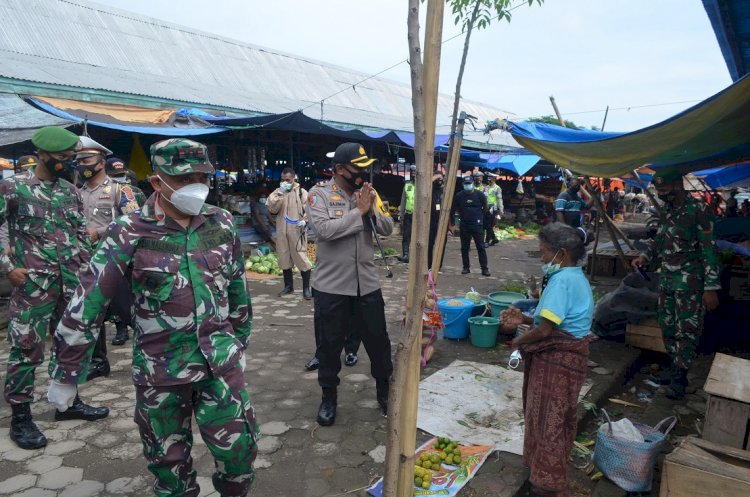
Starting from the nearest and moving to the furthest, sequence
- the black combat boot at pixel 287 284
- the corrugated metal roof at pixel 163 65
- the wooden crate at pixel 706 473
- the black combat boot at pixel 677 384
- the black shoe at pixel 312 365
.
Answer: the wooden crate at pixel 706 473 → the black combat boot at pixel 677 384 → the black shoe at pixel 312 365 → the black combat boot at pixel 287 284 → the corrugated metal roof at pixel 163 65

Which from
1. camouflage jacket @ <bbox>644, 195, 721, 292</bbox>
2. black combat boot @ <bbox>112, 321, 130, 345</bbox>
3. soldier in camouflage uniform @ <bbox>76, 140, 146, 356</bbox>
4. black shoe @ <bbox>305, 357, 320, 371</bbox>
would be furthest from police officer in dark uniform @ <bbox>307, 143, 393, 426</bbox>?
black combat boot @ <bbox>112, 321, 130, 345</bbox>

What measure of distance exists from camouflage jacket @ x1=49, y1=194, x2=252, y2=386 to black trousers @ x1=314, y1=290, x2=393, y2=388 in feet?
4.57

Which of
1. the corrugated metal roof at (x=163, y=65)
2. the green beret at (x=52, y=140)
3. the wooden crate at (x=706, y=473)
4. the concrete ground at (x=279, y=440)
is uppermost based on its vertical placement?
the corrugated metal roof at (x=163, y=65)

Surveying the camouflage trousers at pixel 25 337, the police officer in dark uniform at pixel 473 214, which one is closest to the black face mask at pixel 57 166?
the camouflage trousers at pixel 25 337

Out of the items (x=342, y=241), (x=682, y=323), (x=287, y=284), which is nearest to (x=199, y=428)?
(x=342, y=241)

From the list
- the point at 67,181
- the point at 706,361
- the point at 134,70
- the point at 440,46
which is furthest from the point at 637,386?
the point at 134,70

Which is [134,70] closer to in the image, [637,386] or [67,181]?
[67,181]

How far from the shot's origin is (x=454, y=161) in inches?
85.8

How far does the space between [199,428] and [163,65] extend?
1438cm

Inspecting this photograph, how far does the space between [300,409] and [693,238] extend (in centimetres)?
377

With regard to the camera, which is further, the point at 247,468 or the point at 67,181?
the point at 67,181

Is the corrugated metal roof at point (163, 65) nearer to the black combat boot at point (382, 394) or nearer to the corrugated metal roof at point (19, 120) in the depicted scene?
the corrugated metal roof at point (19, 120)

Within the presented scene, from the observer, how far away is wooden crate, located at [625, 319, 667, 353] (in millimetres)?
5219

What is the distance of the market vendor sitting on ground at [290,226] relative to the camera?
287 inches
